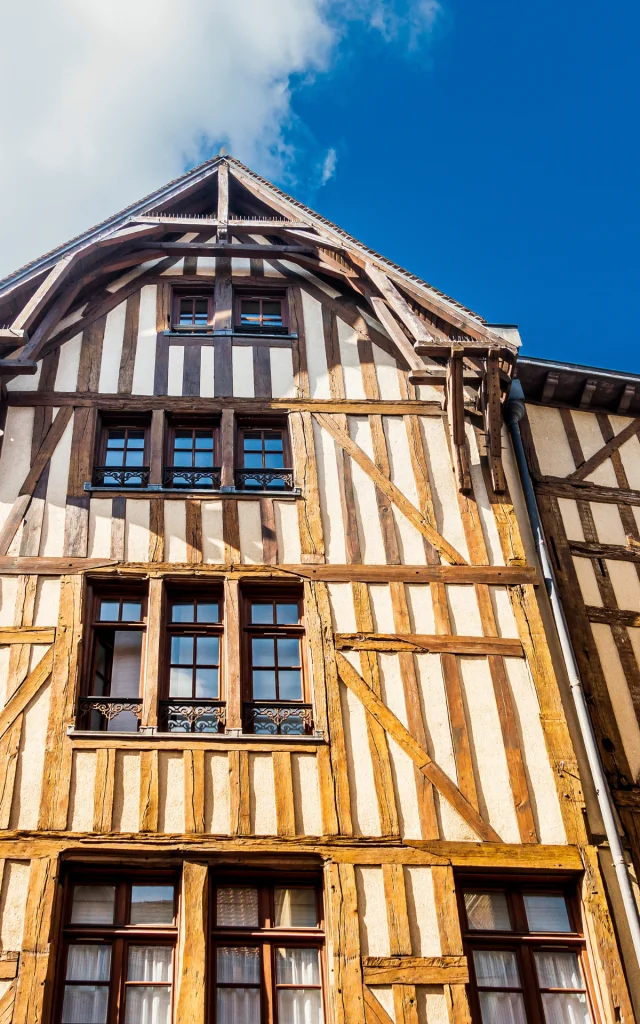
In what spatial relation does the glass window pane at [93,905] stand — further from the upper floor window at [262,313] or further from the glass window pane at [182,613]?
the upper floor window at [262,313]

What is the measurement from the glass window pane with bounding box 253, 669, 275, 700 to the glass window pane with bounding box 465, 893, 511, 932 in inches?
87.5

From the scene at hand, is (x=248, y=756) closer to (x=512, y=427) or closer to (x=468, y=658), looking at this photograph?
(x=468, y=658)

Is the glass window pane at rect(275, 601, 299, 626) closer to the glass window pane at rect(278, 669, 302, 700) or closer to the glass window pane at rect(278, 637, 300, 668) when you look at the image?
the glass window pane at rect(278, 637, 300, 668)

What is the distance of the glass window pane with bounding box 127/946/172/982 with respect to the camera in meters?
8.30

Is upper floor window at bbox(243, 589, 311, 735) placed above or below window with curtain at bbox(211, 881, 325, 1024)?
above

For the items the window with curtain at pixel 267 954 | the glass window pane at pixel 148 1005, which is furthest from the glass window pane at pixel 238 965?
the glass window pane at pixel 148 1005

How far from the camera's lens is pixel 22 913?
8242 mm

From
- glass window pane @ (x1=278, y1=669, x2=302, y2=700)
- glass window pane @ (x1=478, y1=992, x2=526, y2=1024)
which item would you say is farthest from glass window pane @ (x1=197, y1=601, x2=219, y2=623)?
glass window pane @ (x1=478, y1=992, x2=526, y2=1024)

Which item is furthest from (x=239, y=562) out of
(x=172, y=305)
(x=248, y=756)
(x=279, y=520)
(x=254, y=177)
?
(x=254, y=177)

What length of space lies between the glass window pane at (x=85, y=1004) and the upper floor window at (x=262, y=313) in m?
6.85

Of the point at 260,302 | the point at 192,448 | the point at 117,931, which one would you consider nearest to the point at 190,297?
the point at 260,302

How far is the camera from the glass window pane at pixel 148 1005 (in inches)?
319

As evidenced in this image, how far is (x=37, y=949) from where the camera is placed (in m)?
8.08

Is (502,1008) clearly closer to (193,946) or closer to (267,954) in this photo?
(267,954)
